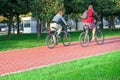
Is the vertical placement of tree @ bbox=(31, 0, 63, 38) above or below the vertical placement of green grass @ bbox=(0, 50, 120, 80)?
above

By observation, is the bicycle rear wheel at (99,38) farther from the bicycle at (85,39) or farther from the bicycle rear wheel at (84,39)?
the bicycle rear wheel at (84,39)

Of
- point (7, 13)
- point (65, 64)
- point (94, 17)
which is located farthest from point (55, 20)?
point (7, 13)

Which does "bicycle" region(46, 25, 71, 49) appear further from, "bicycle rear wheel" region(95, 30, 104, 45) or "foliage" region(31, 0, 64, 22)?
"foliage" region(31, 0, 64, 22)

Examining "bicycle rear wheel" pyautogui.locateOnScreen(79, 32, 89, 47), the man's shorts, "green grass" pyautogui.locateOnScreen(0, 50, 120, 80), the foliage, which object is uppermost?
the foliage

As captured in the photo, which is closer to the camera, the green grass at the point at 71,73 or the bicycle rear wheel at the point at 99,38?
the green grass at the point at 71,73

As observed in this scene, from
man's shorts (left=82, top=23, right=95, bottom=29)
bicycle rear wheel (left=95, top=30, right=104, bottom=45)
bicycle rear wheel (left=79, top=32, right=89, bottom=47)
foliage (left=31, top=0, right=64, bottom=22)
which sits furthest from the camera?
foliage (left=31, top=0, right=64, bottom=22)

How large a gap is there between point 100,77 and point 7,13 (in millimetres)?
23484

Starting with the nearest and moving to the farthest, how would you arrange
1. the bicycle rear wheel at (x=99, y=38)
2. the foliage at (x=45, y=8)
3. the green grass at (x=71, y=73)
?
1. the green grass at (x=71, y=73)
2. the bicycle rear wheel at (x=99, y=38)
3. the foliage at (x=45, y=8)

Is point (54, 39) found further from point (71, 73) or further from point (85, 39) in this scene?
point (71, 73)

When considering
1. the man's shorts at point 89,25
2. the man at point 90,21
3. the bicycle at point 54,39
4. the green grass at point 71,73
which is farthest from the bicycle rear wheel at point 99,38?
the green grass at point 71,73

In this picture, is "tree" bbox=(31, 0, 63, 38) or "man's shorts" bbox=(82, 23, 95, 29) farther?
"tree" bbox=(31, 0, 63, 38)

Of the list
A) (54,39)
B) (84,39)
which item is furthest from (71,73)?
(84,39)

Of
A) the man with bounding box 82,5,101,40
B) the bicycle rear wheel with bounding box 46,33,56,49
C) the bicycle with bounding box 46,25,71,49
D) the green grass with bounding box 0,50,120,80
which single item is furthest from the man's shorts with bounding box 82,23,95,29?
the green grass with bounding box 0,50,120,80

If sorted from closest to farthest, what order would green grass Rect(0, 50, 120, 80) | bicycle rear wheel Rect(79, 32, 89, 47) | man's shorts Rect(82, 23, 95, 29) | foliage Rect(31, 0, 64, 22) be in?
green grass Rect(0, 50, 120, 80), bicycle rear wheel Rect(79, 32, 89, 47), man's shorts Rect(82, 23, 95, 29), foliage Rect(31, 0, 64, 22)
